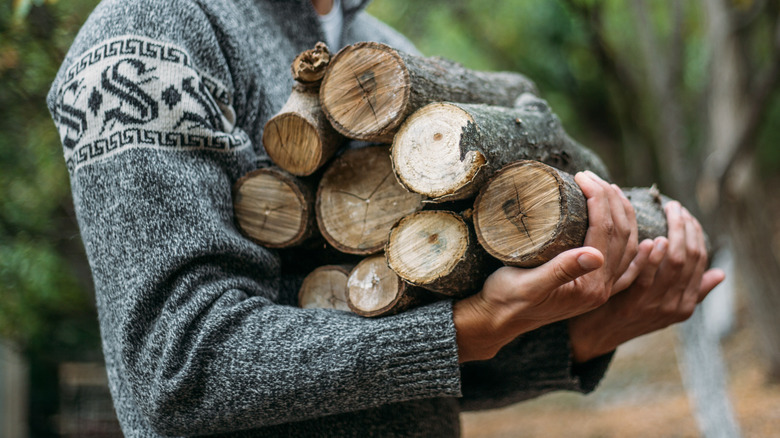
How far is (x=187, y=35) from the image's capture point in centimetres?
128

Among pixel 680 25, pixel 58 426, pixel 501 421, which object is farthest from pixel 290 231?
pixel 501 421

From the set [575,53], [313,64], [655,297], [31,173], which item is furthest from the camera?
[575,53]

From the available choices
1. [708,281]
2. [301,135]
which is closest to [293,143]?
[301,135]

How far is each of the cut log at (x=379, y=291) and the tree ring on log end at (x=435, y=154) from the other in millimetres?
205

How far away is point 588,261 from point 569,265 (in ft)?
0.11

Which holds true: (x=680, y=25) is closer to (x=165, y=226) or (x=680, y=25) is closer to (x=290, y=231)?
(x=290, y=231)

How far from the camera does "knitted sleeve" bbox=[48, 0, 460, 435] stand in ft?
3.67

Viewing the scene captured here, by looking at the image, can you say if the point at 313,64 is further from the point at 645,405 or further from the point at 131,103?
the point at 645,405

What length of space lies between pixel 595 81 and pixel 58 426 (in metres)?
7.04

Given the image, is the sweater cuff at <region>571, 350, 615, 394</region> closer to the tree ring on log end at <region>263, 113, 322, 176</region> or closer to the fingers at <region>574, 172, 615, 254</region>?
the fingers at <region>574, 172, 615, 254</region>

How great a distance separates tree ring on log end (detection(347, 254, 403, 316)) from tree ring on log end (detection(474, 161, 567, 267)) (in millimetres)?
206

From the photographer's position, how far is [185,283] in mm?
1140

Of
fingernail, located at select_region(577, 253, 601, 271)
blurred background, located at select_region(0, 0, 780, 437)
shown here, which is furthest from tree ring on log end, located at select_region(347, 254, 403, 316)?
blurred background, located at select_region(0, 0, 780, 437)

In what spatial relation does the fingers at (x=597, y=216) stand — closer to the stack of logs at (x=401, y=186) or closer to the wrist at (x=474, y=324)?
the stack of logs at (x=401, y=186)
